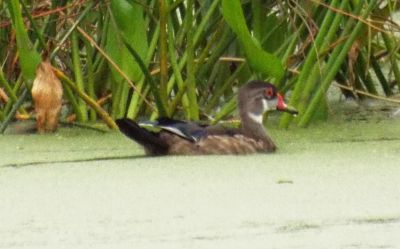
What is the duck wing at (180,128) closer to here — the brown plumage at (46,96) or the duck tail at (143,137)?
the duck tail at (143,137)

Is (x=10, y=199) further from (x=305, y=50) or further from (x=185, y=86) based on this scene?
(x=305, y=50)

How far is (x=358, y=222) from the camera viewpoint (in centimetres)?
305

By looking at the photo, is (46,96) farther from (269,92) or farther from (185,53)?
(269,92)

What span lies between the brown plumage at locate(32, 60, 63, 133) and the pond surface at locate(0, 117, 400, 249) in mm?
80

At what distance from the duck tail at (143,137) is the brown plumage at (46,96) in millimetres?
364

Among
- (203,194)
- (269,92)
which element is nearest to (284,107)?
(269,92)

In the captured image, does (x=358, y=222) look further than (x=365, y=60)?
No

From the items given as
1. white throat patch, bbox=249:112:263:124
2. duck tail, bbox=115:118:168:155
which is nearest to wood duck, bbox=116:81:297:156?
duck tail, bbox=115:118:168:155

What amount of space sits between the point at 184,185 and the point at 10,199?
40 centimetres

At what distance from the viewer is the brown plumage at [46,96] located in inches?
169

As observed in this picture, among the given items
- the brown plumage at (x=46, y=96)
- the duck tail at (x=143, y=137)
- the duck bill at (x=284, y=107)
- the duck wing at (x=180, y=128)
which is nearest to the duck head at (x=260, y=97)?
the duck bill at (x=284, y=107)

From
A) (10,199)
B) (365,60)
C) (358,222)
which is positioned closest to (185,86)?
(365,60)

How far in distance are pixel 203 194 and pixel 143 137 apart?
0.67 metres

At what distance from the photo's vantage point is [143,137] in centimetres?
402
